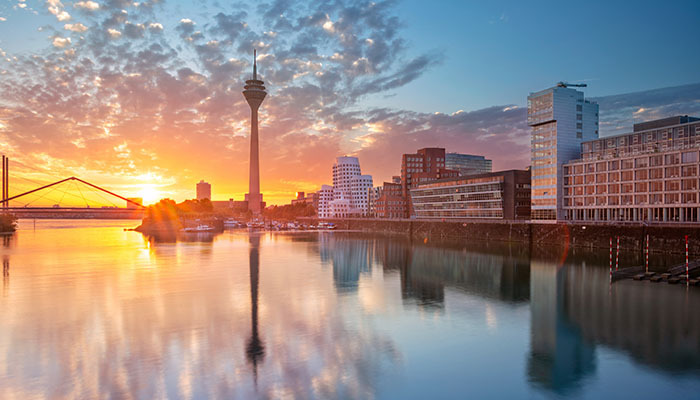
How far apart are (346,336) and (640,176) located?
2750 inches

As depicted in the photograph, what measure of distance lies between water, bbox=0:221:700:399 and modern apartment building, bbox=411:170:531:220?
62368 mm

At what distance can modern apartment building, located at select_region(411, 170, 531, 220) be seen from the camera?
10400 cm

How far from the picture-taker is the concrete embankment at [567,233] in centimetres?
5751

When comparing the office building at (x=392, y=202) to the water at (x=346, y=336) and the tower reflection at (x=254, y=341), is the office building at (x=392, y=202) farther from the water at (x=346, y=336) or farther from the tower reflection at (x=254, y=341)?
the tower reflection at (x=254, y=341)

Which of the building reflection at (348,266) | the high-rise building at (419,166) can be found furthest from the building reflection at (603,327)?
the high-rise building at (419,166)

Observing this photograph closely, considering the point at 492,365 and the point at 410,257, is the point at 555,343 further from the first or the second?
the point at 410,257

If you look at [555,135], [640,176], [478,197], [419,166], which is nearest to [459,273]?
[640,176]

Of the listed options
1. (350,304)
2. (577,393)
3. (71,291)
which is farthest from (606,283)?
(71,291)

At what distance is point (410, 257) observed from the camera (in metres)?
63.2

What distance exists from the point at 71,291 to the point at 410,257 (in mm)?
40947

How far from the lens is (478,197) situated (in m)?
114

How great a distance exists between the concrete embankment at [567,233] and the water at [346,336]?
2286 centimetres

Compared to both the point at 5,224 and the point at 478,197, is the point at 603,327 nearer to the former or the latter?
the point at 478,197

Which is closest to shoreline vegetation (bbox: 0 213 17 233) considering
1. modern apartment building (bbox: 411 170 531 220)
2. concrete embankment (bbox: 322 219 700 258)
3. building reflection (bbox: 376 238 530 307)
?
→ concrete embankment (bbox: 322 219 700 258)
